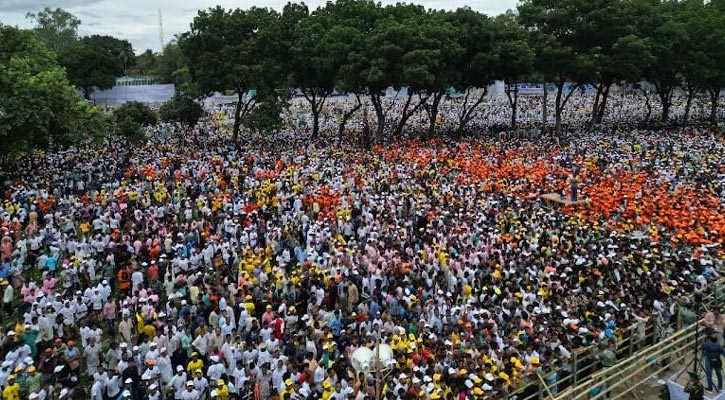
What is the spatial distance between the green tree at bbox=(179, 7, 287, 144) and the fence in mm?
19999

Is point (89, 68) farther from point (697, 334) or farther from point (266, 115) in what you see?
point (697, 334)

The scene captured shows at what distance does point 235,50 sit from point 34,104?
32.1ft

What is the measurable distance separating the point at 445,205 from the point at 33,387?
11.0m

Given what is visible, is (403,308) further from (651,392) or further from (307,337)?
(651,392)

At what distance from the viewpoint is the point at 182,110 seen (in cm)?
3322

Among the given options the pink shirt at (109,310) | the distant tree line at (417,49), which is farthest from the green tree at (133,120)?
the pink shirt at (109,310)

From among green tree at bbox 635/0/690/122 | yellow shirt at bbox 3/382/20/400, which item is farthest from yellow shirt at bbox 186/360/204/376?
green tree at bbox 635/0/690/122

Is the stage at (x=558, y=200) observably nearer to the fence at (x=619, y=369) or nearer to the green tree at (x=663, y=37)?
the fence at (x=619, y=369)

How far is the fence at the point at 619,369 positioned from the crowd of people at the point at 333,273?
0.13 meters

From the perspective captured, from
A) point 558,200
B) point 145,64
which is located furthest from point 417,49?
point 145,64

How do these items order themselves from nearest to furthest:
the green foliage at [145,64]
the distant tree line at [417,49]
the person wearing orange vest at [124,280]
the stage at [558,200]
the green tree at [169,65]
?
the person wearing orange vest at [124,280]
the stage at [558,200]
the distant tree line at [417,49]
the green tree at [169,65]
the green foliage at [145,64]

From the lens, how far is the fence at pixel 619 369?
8.43 m

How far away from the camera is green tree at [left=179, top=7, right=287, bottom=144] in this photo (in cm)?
2616

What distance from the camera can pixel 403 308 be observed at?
1041cm
